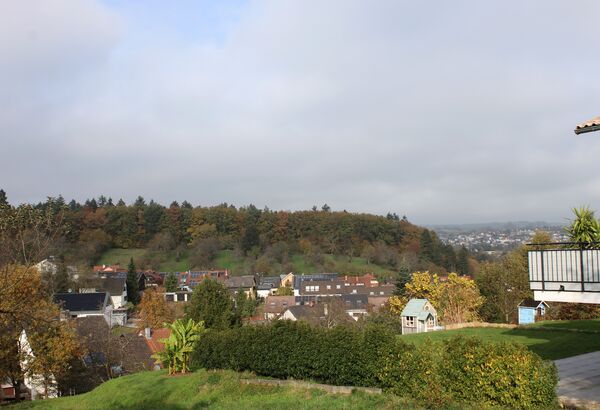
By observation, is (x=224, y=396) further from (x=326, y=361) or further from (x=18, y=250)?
(x=18, y=250)

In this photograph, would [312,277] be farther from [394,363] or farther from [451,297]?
[394,363]

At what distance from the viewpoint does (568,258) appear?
11070 mm

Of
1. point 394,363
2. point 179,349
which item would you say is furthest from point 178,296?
point 394,363

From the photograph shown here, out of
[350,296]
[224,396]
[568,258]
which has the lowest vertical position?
[350,296]

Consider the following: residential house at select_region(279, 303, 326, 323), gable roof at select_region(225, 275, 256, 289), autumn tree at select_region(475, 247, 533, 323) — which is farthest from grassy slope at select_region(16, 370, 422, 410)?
gable roof at select_region(225, 275, 256, 289)

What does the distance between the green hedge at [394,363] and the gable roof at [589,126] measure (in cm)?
461

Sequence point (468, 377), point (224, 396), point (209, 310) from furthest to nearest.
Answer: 1. point (209, 310)
2. point (224, 396)
3. point (468, 377)

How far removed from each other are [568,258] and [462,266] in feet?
287

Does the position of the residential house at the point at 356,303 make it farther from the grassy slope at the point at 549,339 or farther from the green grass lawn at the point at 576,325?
the grassy slope at the point at 549,339

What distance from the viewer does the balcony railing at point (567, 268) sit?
35.2ft

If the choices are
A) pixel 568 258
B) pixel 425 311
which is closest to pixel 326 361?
pixel 568 258

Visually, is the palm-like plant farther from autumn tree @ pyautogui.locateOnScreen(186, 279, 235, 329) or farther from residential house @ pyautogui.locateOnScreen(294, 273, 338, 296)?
residential house @ pyautogui.locateOnScreen(294, 273, 338, 296)

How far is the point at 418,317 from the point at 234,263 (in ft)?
231

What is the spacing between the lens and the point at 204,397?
12.6 metres
